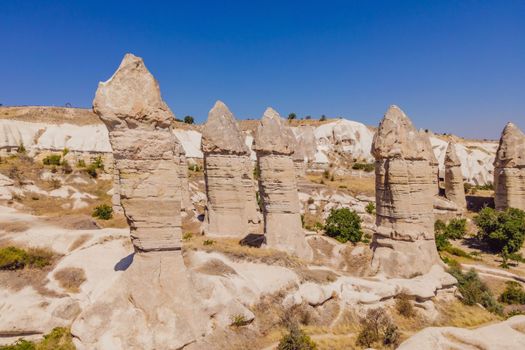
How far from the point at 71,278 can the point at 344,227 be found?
13727 mm

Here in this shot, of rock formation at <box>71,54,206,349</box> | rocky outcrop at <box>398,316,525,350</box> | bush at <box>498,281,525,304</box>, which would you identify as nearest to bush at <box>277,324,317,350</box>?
rock formation at <box>71,54,206,349</box>

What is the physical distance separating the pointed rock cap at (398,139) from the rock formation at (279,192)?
3.81m

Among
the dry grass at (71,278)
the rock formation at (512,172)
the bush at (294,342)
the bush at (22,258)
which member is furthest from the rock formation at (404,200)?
the rock formation at (512,172)

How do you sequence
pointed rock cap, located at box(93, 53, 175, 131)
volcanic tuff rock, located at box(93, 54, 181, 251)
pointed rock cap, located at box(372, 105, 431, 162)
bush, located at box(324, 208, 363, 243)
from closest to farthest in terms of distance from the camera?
pointed rock cap, located at box(93, 53, 175, 131)
volcanic tuff rock, located at box(93, 54, 181, 251)
pointed rock cap, located at box(372, 105, 431, 162)
bush, located at box(324, 208, 363, 243)

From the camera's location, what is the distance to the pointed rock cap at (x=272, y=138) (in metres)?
14.4

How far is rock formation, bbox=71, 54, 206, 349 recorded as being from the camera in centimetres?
803

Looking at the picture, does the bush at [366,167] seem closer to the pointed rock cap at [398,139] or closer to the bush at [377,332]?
the pointed rock cap at [398,139]

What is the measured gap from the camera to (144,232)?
8.54m

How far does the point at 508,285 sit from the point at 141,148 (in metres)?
16.3

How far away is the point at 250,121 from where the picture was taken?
72000 mm

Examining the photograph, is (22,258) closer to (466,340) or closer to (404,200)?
(466,340)

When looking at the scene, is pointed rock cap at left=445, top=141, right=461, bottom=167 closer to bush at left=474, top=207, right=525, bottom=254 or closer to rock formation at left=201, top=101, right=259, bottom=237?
bush at left=474, top=207, right=525, bottom=254

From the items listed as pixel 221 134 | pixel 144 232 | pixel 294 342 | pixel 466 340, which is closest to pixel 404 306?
pixel 294 342

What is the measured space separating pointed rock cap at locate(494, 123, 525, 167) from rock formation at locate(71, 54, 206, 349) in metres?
26.9
